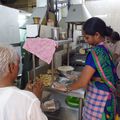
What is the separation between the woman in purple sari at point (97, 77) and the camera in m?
1.29

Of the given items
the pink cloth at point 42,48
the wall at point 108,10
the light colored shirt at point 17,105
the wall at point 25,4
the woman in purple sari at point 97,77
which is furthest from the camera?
the wall at point 25,4

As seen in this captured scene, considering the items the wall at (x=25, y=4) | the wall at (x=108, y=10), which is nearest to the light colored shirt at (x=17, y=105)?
the wall at (x=108, y=10)

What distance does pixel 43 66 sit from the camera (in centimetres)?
192

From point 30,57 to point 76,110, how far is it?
0.75m

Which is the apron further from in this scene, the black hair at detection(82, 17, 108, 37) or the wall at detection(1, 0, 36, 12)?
the wall at detection(1, 0, 36, 12)

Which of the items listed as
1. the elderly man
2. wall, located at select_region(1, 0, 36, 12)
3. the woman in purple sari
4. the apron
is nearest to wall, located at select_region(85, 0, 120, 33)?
wall, located at select_region(1, 0, 36, 12)

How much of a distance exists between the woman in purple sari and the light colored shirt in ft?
1.91

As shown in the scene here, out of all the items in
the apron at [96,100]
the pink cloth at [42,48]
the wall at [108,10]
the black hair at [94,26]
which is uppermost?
the wall at [108,10]

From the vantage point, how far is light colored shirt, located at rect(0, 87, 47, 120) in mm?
763

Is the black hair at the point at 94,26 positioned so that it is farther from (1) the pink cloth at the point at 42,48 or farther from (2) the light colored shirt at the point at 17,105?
(2) the light colored shirt at the point at 17,105

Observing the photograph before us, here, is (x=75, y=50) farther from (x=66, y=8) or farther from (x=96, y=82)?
(x=96, y=82)

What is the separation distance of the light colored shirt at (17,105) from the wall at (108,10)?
3298mm

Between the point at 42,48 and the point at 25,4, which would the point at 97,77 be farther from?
the point at 25,4

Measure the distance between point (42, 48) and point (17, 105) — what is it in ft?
2.70
